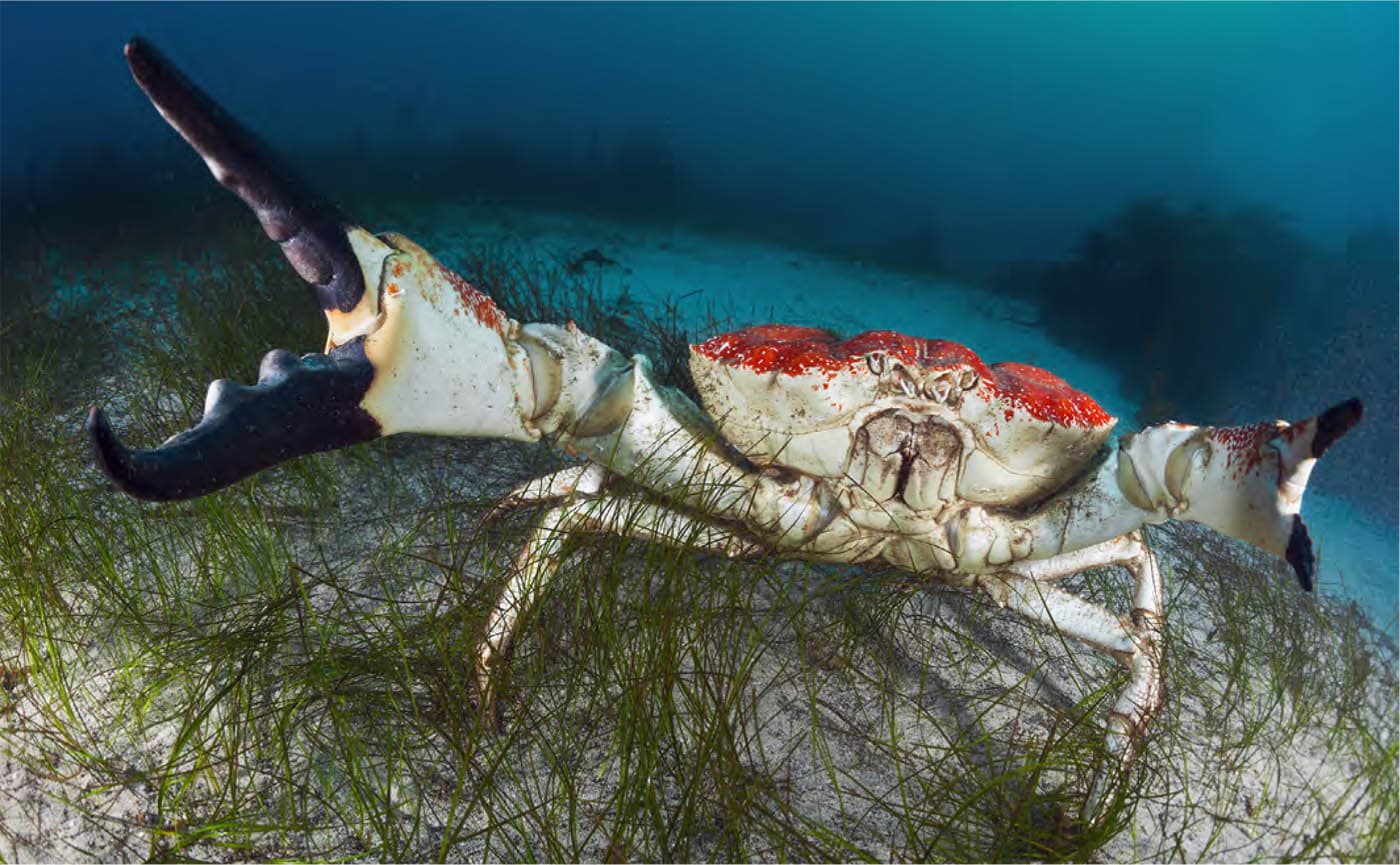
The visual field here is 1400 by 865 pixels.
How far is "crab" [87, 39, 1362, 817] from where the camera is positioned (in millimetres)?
1916

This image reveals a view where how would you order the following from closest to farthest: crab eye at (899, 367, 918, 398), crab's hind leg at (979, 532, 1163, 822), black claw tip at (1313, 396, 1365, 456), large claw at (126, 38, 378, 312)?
1. large claw at (126, 38, 378, 312)
2. black claw tip at (1313, 396, 1365, 456)
3. crab eye at (899, 367, 918, 398)
4. crab's hind leg at (979, 532, 1163, 822)

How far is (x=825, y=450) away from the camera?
2336mm

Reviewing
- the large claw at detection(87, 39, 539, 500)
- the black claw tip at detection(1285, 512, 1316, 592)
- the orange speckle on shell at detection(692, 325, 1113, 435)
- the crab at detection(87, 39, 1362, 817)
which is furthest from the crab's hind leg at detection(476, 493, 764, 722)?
the black claw tip at detection(1285, 512, 1316, 592)

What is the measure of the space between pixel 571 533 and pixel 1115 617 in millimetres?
1705

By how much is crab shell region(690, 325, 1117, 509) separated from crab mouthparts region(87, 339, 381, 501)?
3.30ft

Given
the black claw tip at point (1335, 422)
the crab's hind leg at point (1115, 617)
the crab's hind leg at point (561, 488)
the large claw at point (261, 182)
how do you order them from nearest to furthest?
1. the large claw at point (261, 182)
2. the black claw tip at point (1335, 422)
3. the crab's hind leg at point (1115, 617)
4. the crab's hind leg at point (561, 488)

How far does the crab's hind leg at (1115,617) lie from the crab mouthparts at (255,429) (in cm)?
199

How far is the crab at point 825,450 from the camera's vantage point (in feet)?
6.29

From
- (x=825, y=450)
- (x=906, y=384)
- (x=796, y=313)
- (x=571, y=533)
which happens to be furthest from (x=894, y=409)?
(x=796, y=313)

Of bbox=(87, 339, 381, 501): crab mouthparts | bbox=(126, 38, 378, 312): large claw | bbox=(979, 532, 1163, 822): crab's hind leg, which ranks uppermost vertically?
bbox=(979, 532, 1163, 822): crab's hind leg

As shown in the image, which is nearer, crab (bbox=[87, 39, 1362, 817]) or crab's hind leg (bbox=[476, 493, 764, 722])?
crab (bbox=[87, 39, 1362, 817])

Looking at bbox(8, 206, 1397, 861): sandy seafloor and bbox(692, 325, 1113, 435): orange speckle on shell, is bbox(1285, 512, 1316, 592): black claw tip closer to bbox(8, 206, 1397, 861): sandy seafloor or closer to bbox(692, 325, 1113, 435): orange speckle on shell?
bbox(692, 325, 1113, 435): orange speckle on shell

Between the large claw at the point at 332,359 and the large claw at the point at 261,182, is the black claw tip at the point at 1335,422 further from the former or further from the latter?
the large claw at the point at 261,182

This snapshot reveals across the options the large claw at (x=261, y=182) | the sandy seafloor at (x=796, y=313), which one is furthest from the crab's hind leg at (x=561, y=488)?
the sandy seafloor at (x=796, y=313)
